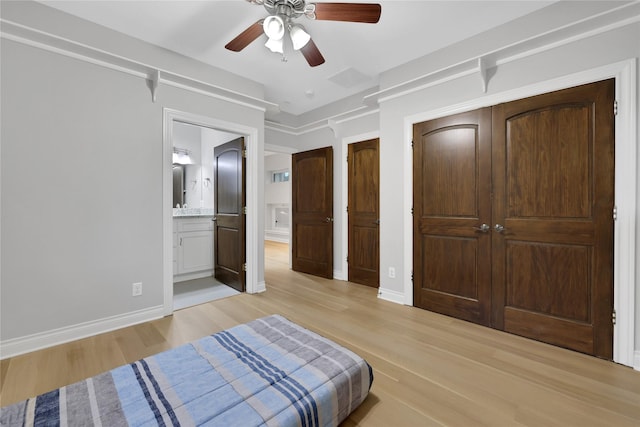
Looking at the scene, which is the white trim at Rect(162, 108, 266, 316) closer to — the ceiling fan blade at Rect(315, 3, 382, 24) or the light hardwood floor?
the light hardwood floor

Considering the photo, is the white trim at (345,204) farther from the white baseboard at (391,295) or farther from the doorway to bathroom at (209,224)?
the doorway to bathroom at (209,224)

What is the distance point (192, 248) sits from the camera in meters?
4.21

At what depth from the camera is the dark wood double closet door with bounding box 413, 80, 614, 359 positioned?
205 cm

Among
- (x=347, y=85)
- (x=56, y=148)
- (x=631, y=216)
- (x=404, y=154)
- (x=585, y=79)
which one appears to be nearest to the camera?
(x=631, y=216)

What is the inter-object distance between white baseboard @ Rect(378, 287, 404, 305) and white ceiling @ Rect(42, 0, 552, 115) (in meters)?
2.76

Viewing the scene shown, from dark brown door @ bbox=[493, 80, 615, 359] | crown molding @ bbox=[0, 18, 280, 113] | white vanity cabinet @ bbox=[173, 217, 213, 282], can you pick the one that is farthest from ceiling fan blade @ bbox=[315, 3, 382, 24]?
white vanity cabinet @ bbox=[173, 217, 213, 282]

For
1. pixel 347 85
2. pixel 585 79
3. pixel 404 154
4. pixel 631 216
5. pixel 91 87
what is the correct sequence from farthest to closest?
pixel 347 85 → pixel 404 154 → pixel 91 87 → pixel 585 79 → pixel 631 216

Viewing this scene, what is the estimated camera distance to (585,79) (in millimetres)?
2076

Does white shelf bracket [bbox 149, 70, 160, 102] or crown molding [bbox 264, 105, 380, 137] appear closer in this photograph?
white shelf bracket [bbox 149, 70, 160, 102]

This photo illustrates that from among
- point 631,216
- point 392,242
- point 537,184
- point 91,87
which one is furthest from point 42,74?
point 631,216

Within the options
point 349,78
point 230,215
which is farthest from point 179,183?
point 349,78

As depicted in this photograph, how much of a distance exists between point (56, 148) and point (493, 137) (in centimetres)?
391

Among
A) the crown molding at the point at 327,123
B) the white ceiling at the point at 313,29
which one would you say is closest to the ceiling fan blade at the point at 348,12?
the white ceiling at the point at 313,29

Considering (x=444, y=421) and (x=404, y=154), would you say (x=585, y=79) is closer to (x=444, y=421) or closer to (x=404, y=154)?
(x=404, y=154)
